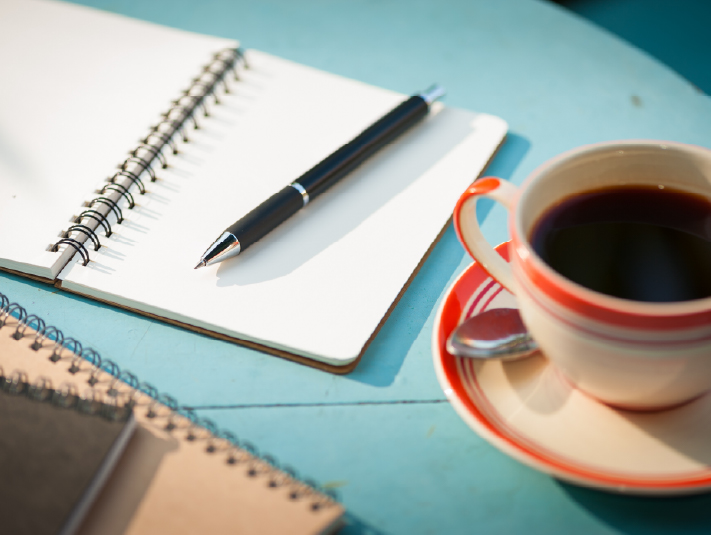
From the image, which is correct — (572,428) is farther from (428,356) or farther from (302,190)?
(302,190)

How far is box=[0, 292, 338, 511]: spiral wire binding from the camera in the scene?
0.45m

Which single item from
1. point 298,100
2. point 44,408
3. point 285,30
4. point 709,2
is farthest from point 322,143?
point 709,2

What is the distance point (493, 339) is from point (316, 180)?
28cm

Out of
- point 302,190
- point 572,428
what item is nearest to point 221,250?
point 302,190

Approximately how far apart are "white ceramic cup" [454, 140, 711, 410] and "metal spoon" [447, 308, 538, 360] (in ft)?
0.11

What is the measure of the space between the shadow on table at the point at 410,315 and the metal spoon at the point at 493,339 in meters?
0.07

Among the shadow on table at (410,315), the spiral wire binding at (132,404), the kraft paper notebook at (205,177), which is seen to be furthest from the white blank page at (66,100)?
the shadow on table at (410,315)

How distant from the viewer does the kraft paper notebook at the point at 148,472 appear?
42cm

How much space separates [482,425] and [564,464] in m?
0.06

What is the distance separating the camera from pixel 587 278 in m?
0.44

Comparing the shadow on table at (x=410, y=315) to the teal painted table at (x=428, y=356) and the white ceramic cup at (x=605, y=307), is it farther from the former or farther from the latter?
the white ceramic cup at (x=605, y=307)

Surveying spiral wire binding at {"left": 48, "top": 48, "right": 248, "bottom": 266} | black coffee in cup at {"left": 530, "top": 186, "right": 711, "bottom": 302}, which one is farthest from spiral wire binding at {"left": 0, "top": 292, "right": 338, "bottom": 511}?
black coffee in cup at {"left": 530, "top": 186, "right": 711, "bottom": 302}

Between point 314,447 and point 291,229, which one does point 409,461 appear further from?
point 291,229

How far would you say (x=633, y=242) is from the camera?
0.48 meters
